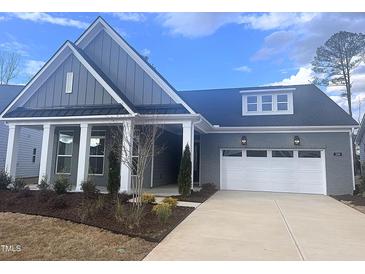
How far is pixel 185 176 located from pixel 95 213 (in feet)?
14.3

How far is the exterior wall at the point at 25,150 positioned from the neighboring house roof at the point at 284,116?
12660 millimetres

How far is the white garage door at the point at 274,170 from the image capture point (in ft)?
45.8

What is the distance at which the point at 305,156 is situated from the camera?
14133mm

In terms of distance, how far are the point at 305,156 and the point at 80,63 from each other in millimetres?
11446

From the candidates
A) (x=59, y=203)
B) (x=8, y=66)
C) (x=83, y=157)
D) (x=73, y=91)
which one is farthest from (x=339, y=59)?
(x=8, y=66)

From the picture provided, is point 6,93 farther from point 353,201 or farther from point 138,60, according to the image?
point 353,201

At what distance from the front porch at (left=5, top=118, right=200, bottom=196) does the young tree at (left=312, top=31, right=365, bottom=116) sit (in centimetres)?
1810

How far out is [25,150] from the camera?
69.4 feet

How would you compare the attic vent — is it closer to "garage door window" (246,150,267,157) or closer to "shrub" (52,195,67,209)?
"shrub" (52,195,67,209)

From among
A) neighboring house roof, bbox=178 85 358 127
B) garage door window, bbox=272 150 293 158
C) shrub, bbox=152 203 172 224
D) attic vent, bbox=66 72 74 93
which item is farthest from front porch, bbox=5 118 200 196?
garage door window, bbox=272 150 293 158

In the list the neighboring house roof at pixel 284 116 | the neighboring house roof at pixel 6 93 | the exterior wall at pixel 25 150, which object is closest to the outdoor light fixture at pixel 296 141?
the neighboring house roof at pixel 284 116

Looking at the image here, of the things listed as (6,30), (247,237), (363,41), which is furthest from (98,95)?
(363,41)

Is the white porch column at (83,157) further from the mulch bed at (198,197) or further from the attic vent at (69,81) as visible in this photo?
the mulch bed at (198,197)
